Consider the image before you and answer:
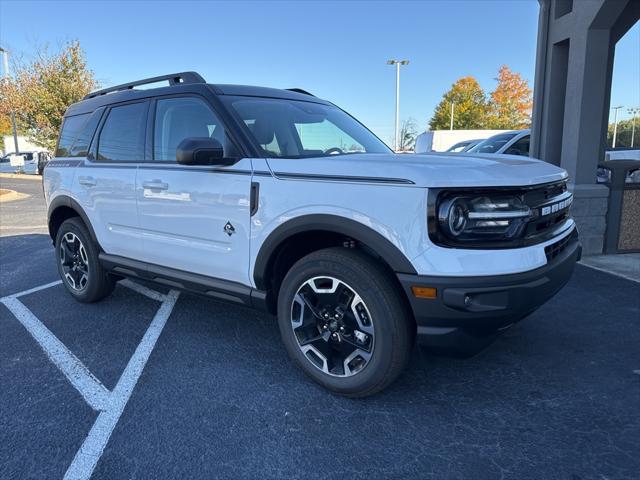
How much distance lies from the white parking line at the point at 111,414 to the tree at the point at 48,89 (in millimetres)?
25613

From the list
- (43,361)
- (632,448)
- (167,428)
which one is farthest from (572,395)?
(43,361)

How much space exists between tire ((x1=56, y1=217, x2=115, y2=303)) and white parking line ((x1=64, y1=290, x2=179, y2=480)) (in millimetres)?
811

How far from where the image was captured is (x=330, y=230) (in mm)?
2740

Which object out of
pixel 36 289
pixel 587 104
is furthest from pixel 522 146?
pixel 36 289

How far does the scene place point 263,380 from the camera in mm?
3176

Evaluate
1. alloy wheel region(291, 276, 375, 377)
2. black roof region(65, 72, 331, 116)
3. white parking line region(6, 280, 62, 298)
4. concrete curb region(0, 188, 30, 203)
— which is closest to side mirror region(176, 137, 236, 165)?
black roof region(65, 72, 331, 116)

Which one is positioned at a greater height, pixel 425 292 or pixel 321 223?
pixel 321 223

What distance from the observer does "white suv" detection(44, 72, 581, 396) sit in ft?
8.00

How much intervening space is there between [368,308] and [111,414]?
162 centimetres

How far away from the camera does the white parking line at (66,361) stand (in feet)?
9.89

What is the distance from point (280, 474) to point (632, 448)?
1760 mm

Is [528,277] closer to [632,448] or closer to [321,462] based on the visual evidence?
[632,448]

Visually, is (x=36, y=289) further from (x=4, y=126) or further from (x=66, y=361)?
(x=4, y=126)

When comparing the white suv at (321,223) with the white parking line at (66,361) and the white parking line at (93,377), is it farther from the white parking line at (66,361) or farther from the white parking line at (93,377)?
the white parking line at (66,361)
